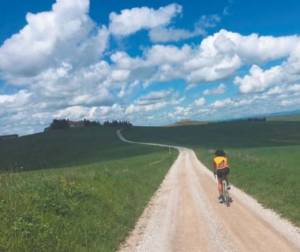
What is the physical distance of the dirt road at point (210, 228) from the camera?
37.4 ft

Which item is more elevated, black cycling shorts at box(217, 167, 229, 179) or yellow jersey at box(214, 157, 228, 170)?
yellow jersey at box(214, 157, 228, 170)

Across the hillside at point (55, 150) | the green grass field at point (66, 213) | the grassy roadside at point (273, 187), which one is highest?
the green grass field at point (66, 213)

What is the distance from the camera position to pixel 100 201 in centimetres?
1650

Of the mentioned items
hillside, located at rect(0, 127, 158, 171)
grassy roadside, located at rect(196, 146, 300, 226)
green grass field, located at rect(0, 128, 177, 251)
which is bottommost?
hillside, located at rect(0, 127, 158, 171)

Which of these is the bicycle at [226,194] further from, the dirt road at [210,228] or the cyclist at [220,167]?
the dirt road at [210,228]

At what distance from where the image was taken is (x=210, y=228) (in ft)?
44.5

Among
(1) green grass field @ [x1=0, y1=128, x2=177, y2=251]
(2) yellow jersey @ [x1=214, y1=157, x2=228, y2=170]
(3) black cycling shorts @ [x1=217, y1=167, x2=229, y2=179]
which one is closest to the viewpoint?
(1) green grass field @ [x1=0, y1=128, x2=177, y2=251]

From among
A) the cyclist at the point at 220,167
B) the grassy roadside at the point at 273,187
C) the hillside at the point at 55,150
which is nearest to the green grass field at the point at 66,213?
the cyclist at the point at 220,167

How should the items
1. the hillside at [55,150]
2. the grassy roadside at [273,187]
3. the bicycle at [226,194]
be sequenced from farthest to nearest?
the hillside at [55,150], the bicycle at [226,194], the grassy roadside at [273,187]

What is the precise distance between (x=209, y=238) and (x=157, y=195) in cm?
1128

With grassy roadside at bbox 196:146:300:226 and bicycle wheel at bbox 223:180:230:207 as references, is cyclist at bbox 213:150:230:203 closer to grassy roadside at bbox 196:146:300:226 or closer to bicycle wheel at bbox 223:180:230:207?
bicycle wheel at bbox 223:180:230:207

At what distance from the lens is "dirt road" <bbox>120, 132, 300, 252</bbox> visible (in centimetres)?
1139

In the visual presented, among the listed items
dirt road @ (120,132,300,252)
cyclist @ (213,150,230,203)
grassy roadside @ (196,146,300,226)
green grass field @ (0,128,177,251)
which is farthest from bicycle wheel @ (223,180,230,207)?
green grass field @ (0,128,177,251)

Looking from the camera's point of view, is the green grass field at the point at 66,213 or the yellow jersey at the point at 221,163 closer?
the green grass field at the point at 66,213
